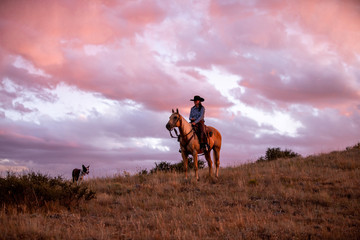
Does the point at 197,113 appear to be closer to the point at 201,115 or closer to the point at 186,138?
the point at 201,115

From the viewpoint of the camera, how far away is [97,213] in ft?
27.9

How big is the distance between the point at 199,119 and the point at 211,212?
6078 millimetres

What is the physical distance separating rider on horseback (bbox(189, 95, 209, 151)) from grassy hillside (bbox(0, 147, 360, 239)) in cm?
189

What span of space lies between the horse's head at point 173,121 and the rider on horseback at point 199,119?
100 centimetres

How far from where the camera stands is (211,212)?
7.90 m

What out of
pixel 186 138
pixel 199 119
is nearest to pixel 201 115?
pixel 199 119

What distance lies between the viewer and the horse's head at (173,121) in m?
12.2

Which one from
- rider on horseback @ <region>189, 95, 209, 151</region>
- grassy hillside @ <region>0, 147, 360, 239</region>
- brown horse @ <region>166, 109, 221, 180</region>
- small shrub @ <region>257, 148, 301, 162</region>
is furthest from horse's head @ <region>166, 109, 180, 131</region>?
small shrub @ <region>257, 148, 301, 162</region>

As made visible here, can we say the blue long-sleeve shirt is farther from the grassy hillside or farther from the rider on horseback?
the grassy hillside

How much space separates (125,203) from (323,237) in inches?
247

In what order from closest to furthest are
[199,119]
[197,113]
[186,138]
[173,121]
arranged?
[173,121], [186,138], [199,119], [197,113]

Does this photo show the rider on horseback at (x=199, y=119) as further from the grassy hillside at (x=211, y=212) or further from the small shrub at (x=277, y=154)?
the small shrub at (x=277, y=154)

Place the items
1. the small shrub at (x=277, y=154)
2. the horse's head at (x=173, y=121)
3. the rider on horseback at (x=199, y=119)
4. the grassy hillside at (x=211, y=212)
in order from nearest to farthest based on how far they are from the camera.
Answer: the grassy hillside at (x=211, y=212) < the horse's head at (x=173, y=121) < the rider on horseback at (x=199, y=119) < the small shrub at (x=277, y=154)

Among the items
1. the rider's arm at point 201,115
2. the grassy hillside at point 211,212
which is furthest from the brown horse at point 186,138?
the grassy hillside at point 211,212
